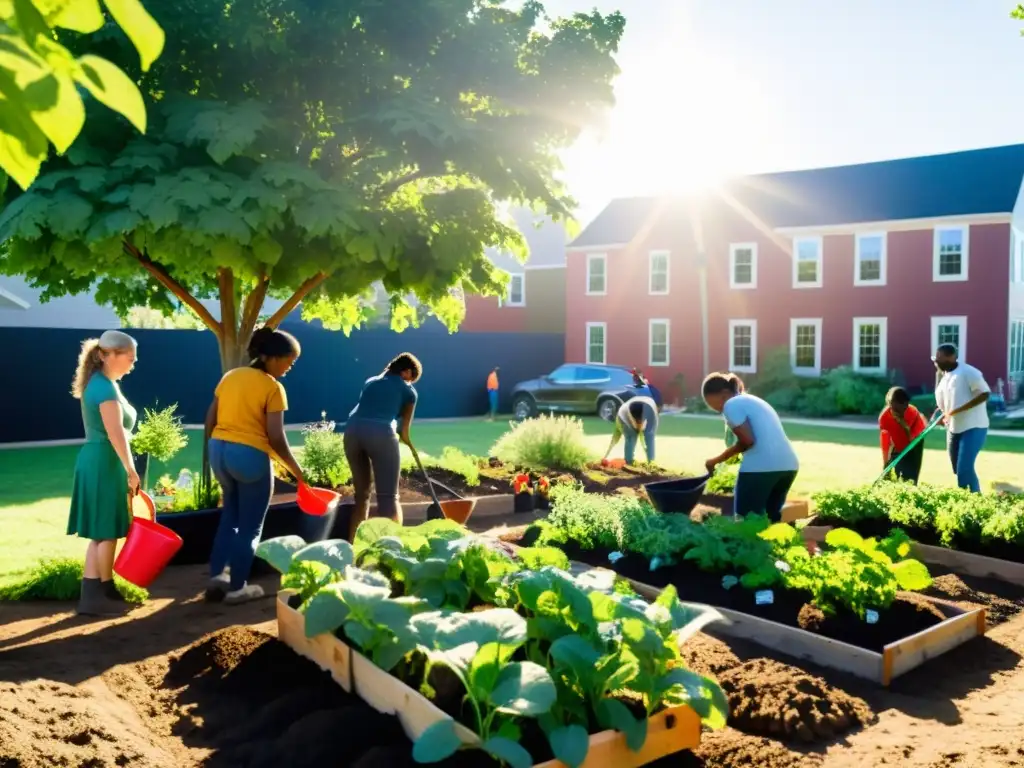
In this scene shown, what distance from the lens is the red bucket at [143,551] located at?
18.7 feet

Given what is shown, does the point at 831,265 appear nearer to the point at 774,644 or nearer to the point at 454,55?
the point at 454,55

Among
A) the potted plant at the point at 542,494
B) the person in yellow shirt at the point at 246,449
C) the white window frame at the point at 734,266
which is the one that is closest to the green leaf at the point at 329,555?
the person in yellow shirt at the point at 246,449

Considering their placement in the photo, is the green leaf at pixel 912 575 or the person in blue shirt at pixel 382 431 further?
the person in blue shirt at pixel 382 431

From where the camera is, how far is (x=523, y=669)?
9.82 feet

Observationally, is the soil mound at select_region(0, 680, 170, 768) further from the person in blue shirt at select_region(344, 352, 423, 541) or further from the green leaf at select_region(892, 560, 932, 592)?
the green leaf at select_region(892, 560, 932, 592)

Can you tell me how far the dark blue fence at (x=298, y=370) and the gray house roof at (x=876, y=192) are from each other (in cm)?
752

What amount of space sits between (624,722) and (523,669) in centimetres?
46

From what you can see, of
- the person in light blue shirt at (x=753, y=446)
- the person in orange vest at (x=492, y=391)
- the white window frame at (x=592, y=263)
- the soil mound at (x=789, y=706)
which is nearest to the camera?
the soil mound at (x=789, y=706)

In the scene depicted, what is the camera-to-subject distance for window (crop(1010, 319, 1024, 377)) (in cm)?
2702

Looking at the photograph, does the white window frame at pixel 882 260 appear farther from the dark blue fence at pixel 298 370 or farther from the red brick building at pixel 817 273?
the dark blue fence at pixel 298 370

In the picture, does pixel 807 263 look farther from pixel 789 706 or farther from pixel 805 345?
pixel 789 706

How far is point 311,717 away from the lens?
3.53m

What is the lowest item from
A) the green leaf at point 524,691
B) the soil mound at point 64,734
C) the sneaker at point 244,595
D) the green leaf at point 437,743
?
the sneaker at point 244,595

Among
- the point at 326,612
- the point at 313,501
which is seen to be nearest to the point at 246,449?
the point at 313,501
